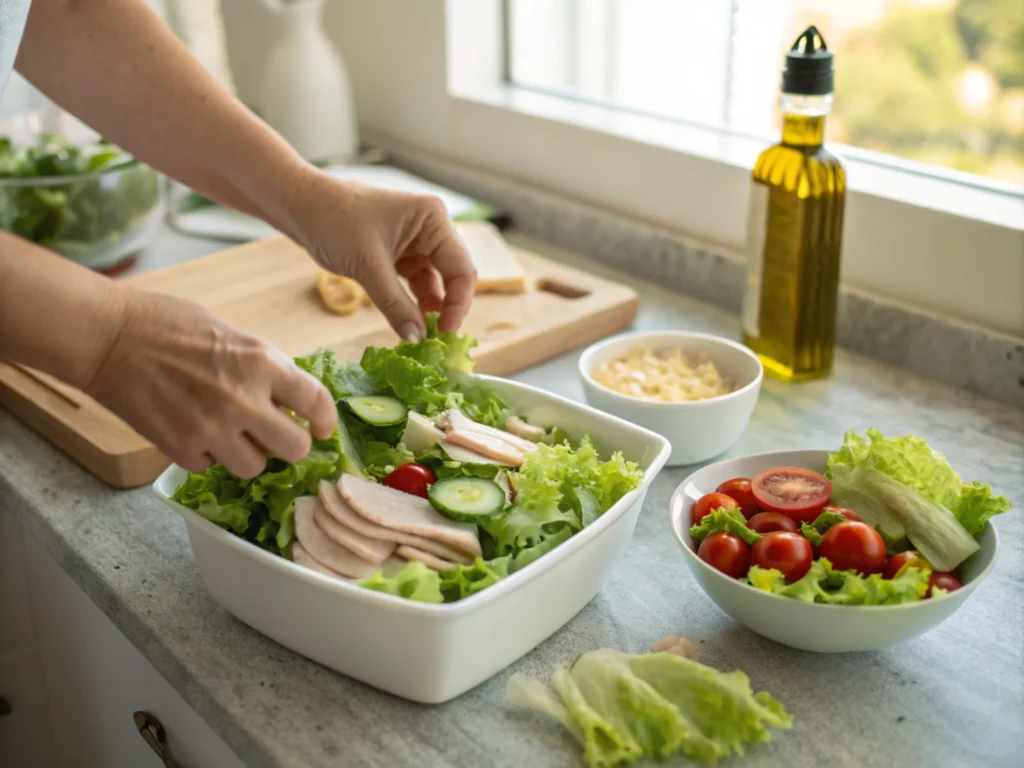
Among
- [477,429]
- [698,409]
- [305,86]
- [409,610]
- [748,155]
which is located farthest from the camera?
[305,86]

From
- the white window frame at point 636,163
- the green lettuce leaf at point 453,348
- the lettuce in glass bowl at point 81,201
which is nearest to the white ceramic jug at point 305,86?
the white window frame at point 636,163

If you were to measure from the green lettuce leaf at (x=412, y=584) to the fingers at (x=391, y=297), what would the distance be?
1.26 feet

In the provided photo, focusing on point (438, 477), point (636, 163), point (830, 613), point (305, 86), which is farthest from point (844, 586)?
point (305, 86)

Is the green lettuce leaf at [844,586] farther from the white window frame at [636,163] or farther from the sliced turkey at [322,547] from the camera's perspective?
the white window frame at [636,163]

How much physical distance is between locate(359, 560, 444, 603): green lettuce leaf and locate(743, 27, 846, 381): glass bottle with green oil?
647 mm

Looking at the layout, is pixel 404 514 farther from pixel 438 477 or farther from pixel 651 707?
pixel 651 707

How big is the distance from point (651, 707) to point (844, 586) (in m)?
0.17

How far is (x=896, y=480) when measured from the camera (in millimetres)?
878


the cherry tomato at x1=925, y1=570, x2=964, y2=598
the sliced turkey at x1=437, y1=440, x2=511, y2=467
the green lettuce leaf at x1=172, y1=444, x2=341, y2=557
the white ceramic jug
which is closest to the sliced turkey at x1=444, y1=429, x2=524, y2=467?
the sliced turkey at x1=437, y1=440, x2=511, y2=467

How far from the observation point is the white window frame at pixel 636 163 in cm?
123

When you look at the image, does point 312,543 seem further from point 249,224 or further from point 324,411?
point 249,224

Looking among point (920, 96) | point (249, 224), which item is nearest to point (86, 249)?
point (249, 224)

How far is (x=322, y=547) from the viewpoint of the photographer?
80 cm

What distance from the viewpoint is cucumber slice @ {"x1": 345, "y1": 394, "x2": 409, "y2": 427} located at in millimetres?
946
